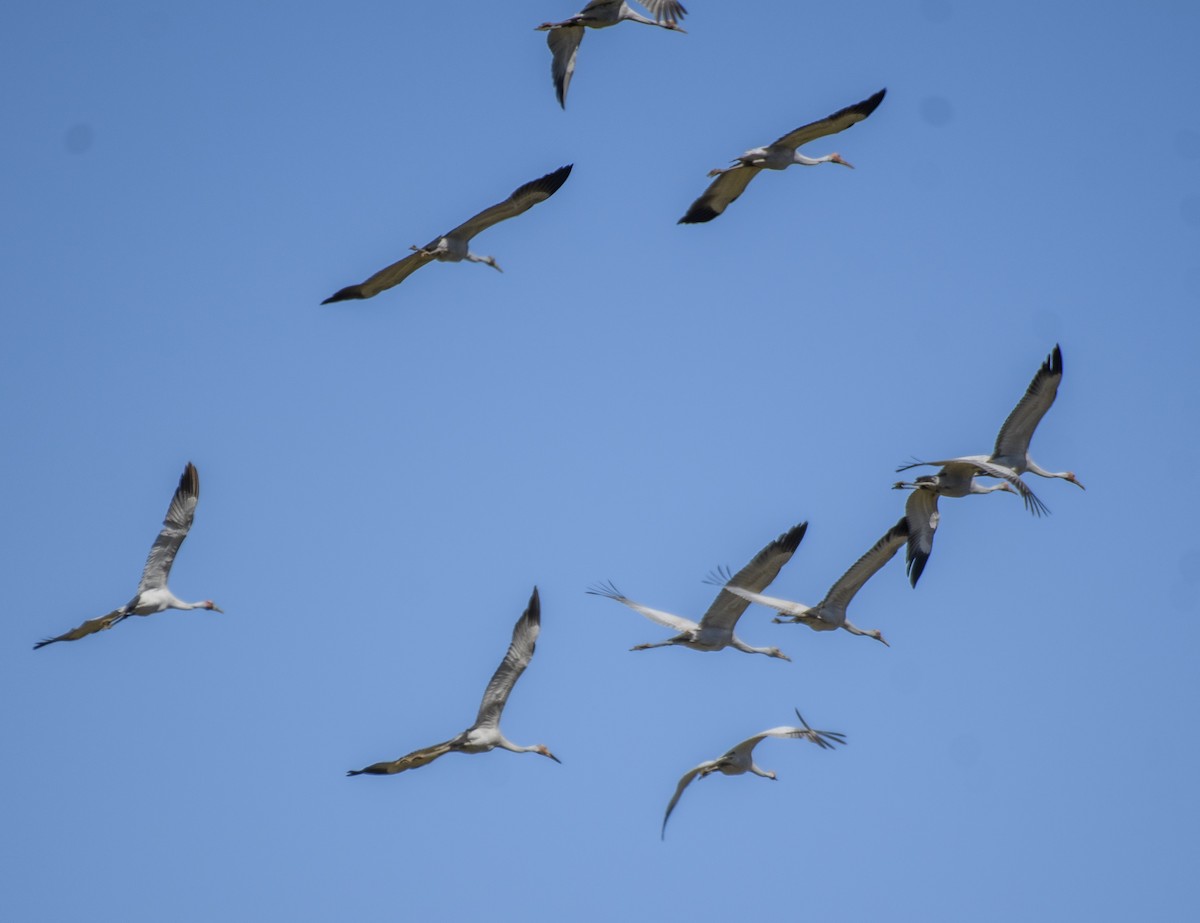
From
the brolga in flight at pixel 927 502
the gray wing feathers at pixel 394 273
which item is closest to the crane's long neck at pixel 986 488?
the brolga in flight at pixel 927 502

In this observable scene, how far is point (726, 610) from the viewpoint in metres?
30.5

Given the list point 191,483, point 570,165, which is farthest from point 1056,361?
point 191,483

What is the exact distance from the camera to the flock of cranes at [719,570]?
29.1 meters

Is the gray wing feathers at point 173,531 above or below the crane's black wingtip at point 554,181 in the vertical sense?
below

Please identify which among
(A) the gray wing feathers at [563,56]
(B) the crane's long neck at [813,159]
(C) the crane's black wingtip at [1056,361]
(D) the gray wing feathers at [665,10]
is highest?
(D) the gray wing feathers at [665,10]

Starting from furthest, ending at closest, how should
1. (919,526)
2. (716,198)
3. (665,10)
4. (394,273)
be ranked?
(716,198) → (919,526) → (394,273) → (665,10)

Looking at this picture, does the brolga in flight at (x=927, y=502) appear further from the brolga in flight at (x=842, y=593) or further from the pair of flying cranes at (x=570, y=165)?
the pair of flying cranes at (x=570, y=165)

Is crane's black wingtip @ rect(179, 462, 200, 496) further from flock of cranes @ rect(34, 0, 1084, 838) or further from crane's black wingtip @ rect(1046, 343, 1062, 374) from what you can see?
crane's black wingtip @ rect(1046, 343, 1062, 374)

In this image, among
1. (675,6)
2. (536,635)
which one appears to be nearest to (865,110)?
(675,6)

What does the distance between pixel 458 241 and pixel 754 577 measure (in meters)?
6.26

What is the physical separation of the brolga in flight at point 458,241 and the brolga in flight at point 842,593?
6139mm

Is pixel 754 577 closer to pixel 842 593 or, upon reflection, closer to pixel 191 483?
pixel 842 593

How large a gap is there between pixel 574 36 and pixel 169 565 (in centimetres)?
1000

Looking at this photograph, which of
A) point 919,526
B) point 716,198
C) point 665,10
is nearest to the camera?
point 665,10
